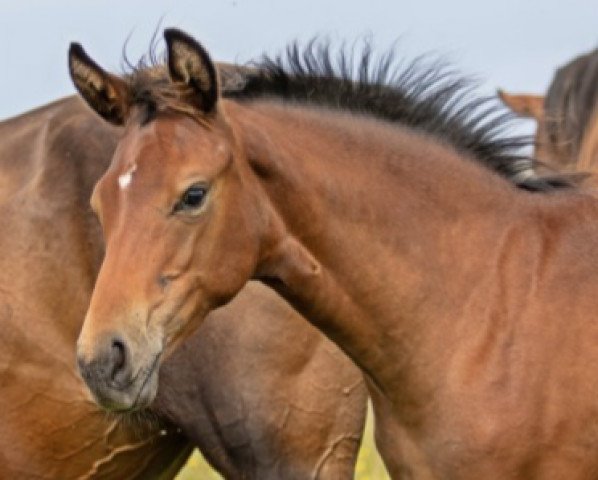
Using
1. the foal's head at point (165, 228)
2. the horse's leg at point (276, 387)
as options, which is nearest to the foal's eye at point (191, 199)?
the foal's head at point (165, 228)

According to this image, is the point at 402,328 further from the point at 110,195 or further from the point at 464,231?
the point at 110,195

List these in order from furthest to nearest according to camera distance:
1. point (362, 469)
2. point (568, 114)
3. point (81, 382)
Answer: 1. point (362, 469)
2. point (568, 114)
3. point (81, 382)

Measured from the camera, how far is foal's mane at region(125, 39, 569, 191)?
6945 millimetres

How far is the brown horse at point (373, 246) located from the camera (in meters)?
6.35

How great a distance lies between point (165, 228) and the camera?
6.33 metres

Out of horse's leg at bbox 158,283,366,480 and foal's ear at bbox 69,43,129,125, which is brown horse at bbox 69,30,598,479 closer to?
foal's ear at bbox 69,43,129,125

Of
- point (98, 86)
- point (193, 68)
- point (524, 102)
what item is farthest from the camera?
point (524, 102)

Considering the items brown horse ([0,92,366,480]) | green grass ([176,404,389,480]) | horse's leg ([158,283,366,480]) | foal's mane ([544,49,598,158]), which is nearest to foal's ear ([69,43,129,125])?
brown horse ([0,92,366,480])

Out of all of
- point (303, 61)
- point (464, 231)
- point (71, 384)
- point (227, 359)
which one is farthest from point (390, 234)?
point (71, 384)

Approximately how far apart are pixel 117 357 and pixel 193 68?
3.32 ft

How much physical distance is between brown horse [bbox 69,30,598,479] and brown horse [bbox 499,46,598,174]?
1.57ft

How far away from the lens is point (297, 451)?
7.71 metres

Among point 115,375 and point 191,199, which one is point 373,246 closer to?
point 191,199

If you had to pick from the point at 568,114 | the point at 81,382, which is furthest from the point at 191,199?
the point at 568,114
